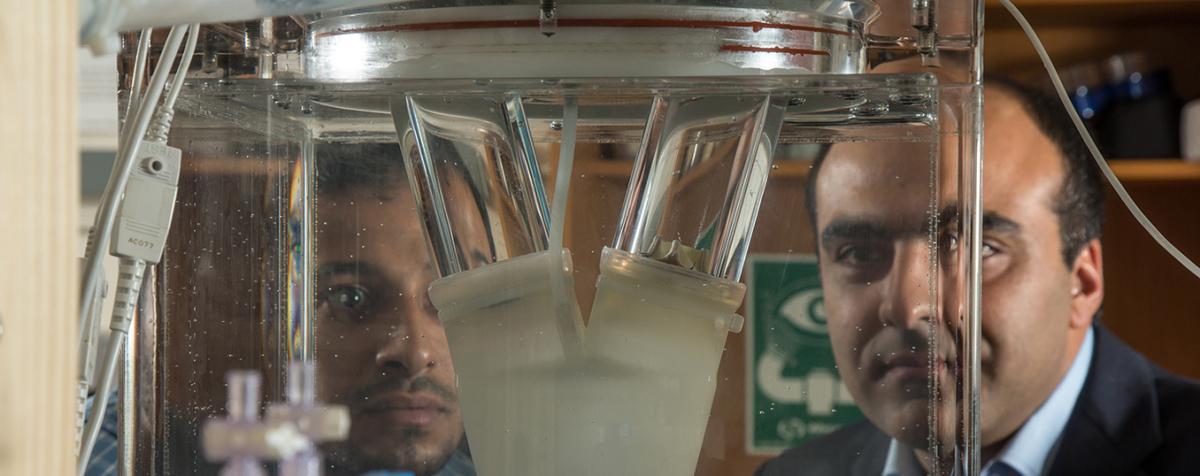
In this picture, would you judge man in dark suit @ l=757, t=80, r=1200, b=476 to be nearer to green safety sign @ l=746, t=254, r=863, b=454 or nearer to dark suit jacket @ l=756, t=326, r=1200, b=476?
dark suit jacket @ l=756, t=326, r=1200, b=476

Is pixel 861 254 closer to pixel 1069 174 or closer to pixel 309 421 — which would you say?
pixel 309 421

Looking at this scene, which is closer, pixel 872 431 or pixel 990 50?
pixel 872 431

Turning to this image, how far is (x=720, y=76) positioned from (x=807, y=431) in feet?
0.51

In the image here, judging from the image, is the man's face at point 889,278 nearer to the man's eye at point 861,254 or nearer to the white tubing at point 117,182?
the man's eye at point 861,254

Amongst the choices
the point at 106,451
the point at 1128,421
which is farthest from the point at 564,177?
the point at 1128,421

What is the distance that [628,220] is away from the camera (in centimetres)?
52

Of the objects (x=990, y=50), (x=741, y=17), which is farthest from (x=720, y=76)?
(x=990, y=50)

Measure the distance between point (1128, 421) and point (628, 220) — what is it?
5.60 ft

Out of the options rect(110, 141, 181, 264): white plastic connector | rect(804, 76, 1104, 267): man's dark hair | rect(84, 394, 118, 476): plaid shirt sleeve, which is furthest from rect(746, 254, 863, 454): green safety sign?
rect(804, 76, 1104, 267): man's dark hair

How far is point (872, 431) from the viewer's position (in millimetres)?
531

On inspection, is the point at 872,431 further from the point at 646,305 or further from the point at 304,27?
the point at 304,27

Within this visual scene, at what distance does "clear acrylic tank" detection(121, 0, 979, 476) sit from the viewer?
20.0 inches

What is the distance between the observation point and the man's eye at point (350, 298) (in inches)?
21.4

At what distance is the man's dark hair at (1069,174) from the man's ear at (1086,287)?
0.8 inches
